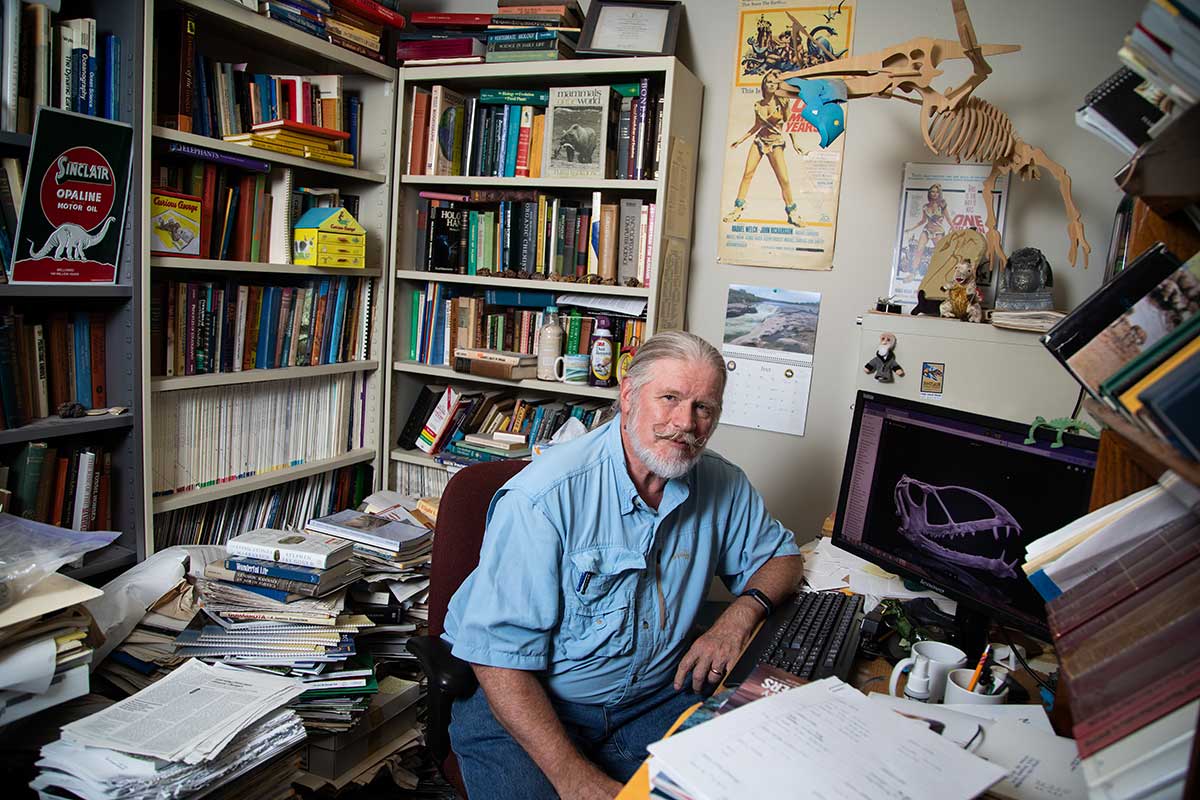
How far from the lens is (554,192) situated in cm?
281

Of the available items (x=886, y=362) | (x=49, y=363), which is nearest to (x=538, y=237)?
(x=886, y=362)

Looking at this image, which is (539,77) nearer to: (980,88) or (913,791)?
(980,88)

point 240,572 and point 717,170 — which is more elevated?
point 717,170

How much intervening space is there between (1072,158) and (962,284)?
1.65 feet

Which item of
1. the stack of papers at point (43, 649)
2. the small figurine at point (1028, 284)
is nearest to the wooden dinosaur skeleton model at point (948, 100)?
the small figurine at point (1028, 284)

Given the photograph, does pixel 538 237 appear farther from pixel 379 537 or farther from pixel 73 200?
pixel 73 200

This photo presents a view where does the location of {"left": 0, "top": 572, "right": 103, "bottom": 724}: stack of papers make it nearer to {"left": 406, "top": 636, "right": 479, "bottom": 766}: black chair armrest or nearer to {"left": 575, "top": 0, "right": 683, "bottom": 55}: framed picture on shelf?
{"left": 406, "top": 636, "right": 479, "bottom": 766}: black chair armrest

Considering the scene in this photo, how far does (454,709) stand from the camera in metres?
1.53

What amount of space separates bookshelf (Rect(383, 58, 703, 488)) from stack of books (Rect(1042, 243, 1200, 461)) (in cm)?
172

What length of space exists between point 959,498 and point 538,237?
66.4 inches

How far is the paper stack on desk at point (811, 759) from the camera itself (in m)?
0.78

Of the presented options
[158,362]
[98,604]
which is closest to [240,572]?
[98,604]

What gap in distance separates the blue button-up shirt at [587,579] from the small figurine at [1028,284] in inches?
40.9

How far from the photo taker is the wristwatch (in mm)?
1642
